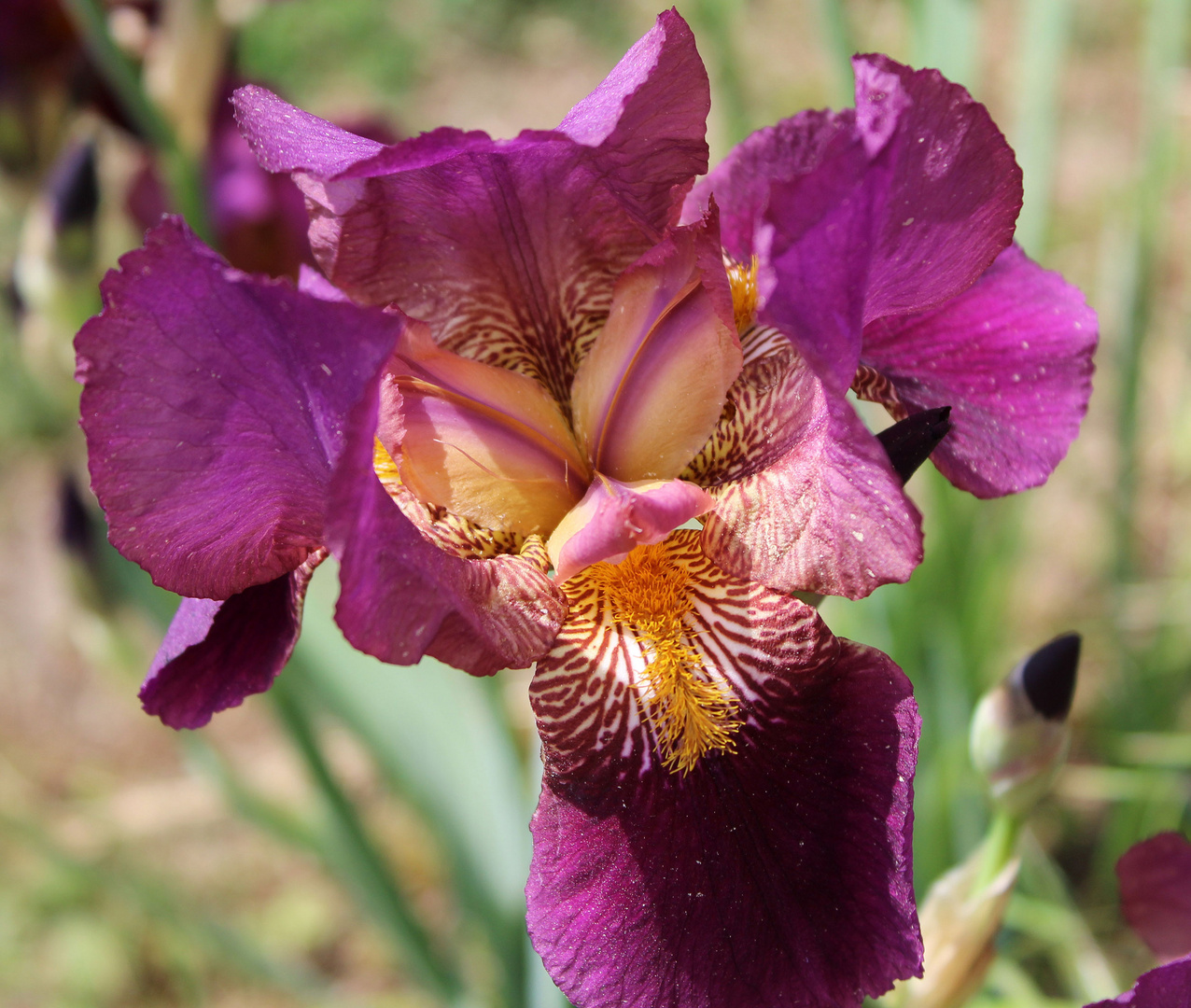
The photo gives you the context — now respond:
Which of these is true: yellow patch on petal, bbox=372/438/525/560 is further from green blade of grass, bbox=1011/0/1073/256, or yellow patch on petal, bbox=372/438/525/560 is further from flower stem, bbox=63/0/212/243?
green blade of grass, bbox=1011/0/1073/256

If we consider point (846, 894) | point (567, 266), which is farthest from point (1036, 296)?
point (846, 894)

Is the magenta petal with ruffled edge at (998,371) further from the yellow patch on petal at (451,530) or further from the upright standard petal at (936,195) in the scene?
the yellow patch on petal at (451,530)

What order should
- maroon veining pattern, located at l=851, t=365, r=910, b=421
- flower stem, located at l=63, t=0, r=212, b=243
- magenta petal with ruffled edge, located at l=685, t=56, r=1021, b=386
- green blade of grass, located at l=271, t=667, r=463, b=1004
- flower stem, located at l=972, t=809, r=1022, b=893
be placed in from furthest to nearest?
1. green blade of grass, located at l=271, t=667, r=463, b=1004
2. flower stem, located at l=63, t=0, r=212, b=243
3. flower stem, located at l=972, t=809, r=1022, b=893
4. maroon veining pattern, located at l=851, t=365, r=910, b=421
5. magenta petal with ruffled edge, located at l=685, t=56, r=1021, b=386

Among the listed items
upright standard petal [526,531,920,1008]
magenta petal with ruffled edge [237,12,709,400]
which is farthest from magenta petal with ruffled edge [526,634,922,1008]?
magenta petal with ruffled edge [237,12,709,400]

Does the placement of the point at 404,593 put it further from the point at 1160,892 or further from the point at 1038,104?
the point at 1038,104

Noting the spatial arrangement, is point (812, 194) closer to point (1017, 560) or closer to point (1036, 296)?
point (1036, 296)

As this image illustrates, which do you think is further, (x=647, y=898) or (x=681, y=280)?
(x=681, y=280)
